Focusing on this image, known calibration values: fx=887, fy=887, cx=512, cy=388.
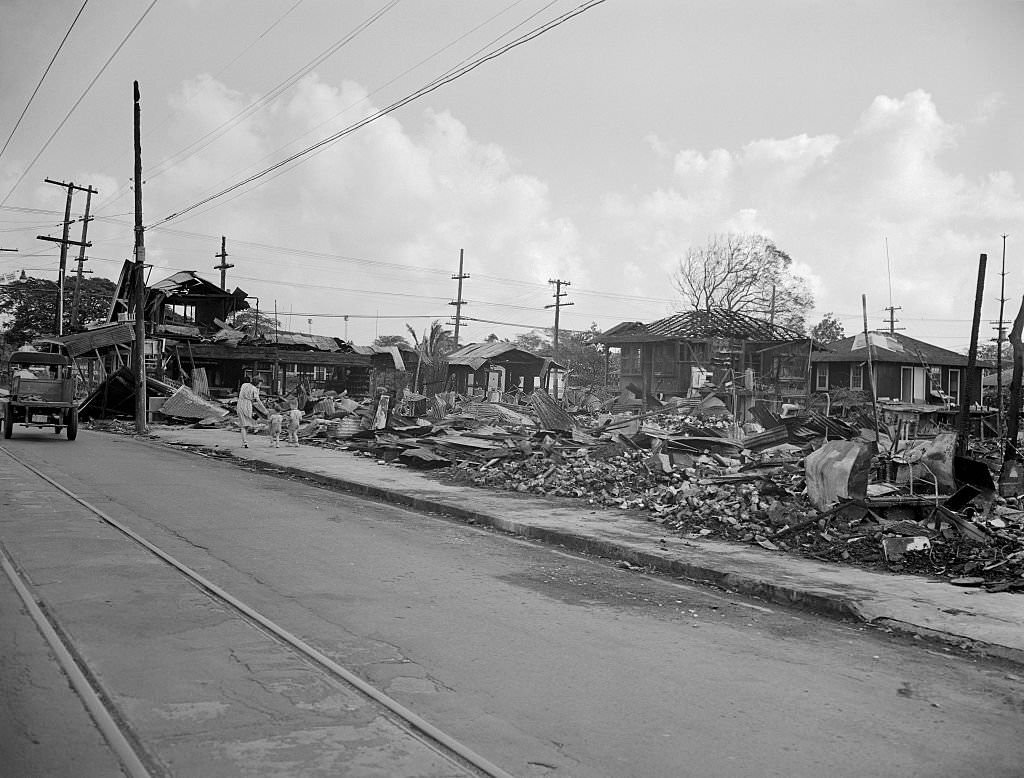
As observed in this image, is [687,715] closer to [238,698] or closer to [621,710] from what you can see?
[621,710]

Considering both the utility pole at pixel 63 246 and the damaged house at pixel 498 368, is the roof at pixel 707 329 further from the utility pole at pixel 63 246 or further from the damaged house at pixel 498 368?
the utility pole at pixel 63 246

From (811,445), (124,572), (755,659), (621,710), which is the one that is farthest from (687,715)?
(811,445)

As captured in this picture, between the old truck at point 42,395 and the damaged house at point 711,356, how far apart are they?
81.0ft

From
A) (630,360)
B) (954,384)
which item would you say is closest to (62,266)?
(630,360)

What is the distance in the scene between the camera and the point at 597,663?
18.0 feet

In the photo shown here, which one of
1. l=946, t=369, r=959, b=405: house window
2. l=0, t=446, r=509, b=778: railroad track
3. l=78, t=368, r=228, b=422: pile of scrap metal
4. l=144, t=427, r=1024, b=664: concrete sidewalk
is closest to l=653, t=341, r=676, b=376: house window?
l=946, t=369, r=959, b=405: house window

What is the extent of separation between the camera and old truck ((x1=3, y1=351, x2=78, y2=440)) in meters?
23.7

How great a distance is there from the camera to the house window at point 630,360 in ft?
159

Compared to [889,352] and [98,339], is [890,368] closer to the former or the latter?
[889,352]

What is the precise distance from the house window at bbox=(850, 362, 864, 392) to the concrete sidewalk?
38008 millimetres

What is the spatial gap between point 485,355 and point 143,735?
51.3 meters

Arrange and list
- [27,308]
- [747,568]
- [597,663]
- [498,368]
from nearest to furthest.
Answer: [597,663]
[747,568]
[498,368]
[27,308]

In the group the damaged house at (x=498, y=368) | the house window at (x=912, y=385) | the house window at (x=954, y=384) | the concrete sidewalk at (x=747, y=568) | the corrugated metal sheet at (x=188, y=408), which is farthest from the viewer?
the damaged house at (x=498, y=368)

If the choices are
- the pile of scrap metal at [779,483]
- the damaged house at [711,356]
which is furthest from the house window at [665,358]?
the pile of scrap metal at [779,483]
